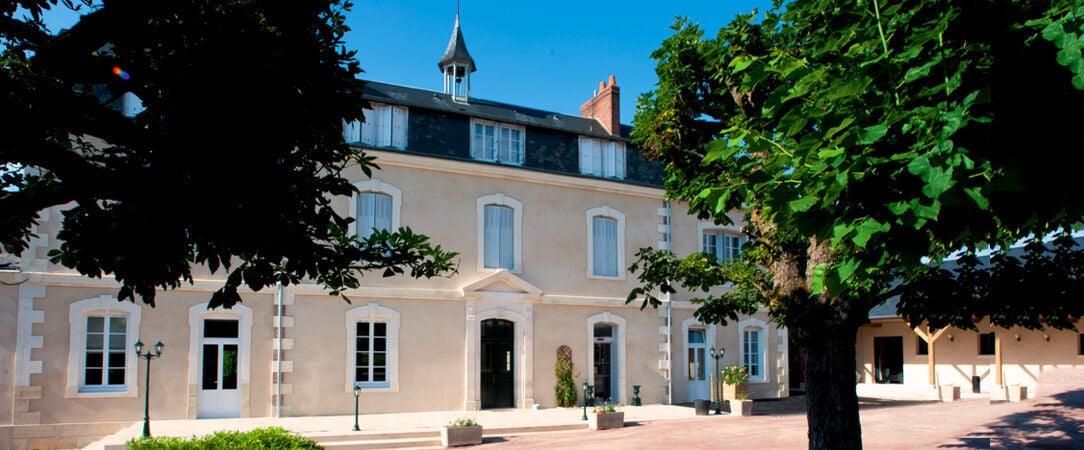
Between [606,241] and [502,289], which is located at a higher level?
[606,241]

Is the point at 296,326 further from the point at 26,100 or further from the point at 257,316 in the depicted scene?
the point at 26,100

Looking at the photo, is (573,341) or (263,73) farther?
(573,341)

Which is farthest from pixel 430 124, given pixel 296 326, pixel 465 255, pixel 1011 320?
pixel 1011 320

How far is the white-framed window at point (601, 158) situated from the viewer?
19.2m

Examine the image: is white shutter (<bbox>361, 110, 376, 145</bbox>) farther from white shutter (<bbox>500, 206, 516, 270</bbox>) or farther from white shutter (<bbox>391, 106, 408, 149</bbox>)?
white shutter (<bbox>500, 206, 516, 270</bbox>)

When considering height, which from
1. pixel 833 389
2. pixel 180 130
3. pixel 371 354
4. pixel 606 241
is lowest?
pixel 371 354

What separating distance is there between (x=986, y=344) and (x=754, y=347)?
6.61m

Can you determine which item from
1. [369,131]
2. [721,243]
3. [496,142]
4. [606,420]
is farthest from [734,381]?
[369,131]

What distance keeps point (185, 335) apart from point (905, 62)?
14.4 metres

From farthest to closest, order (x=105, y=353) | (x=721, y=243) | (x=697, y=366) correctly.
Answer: (x=721, y=243) < (x=697, y=366) < (x=105, y=353)

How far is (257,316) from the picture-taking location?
1544cm

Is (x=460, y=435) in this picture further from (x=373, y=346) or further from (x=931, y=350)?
(x=931, y=350)

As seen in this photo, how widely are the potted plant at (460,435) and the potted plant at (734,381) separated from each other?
306 inches

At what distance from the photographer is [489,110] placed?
18500mm
